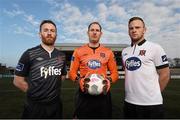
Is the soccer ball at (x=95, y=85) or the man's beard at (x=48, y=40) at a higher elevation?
the man's beard at (x=48, y=40)

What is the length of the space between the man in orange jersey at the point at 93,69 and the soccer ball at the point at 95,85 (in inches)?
7.3

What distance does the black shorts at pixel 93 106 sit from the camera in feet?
15.1

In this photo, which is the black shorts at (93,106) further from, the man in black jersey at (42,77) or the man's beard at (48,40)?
the man's beard at (48,40)

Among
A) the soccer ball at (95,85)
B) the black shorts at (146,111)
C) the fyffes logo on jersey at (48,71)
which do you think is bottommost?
the black shorts at (146,111)

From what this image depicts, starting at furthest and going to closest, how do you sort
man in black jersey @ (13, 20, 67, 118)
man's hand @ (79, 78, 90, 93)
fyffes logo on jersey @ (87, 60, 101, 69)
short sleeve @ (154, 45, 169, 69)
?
→ fyffes logo on jersey @ (87, 60, 101, 69)
short sleeve @ (154, 45, 169, 69)
man's hand @ (79, 78, 90, 93)
man in black jersey @ (13, 20, 67, 118)

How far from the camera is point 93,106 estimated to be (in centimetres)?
462

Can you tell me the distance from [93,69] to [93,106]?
59 cm

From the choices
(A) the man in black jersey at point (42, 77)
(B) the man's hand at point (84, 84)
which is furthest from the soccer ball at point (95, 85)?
(A) the man in black jersey at point (42, 77)

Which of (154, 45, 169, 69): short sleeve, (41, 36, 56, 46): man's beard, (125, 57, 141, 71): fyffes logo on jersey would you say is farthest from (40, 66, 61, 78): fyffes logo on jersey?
(154, 45, 169, 69): short sleeve

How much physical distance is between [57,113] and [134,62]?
1427 mm

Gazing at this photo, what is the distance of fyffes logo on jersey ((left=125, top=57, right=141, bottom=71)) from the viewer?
453 cm

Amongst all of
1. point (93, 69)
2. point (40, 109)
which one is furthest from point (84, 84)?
point (40, 109)

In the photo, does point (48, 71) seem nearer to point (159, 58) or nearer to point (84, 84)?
point (84, 84)

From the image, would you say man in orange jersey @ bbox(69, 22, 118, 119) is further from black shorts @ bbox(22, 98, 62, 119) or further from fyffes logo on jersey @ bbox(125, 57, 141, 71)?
black shorts @ bbox(22, 98, 62, 119)
